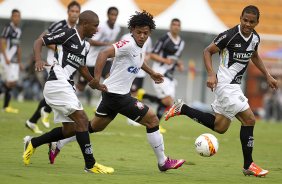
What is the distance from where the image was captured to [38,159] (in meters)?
11.6

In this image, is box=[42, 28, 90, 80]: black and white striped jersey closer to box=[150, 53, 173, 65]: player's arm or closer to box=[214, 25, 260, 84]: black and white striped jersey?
box=[214, 25, 260, 84]: black and white striped jersey

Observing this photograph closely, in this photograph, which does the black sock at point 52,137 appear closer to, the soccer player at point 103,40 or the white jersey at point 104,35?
the soccer player at point 103,40

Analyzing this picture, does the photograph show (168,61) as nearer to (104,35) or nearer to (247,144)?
(104,35)

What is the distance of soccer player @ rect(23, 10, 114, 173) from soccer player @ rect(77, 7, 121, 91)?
25.4 feet

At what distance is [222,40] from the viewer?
11234 millimetres

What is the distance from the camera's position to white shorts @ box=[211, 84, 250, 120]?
11188 mm

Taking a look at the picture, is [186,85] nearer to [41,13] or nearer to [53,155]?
[41,13]

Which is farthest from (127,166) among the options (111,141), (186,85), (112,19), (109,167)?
(186,85)

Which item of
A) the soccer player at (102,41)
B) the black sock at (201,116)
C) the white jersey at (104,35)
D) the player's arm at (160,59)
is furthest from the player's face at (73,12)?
the black sock at (201,116)

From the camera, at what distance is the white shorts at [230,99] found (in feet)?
36.7

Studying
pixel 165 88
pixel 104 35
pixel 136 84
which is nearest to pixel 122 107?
pixel 165 88

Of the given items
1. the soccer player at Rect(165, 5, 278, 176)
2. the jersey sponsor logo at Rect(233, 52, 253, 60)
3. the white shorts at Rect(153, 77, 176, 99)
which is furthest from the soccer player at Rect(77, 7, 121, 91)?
the jersey sponsor logo at Rect(233, 52, 253, 60)

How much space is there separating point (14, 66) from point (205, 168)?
37.1 feet

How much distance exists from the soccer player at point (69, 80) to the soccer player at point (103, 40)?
25.4 feet
